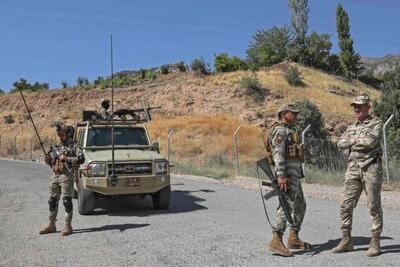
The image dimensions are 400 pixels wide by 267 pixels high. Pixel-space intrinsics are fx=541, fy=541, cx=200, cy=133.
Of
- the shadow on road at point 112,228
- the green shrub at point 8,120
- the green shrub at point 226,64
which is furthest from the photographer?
the green shrub at point 226,64

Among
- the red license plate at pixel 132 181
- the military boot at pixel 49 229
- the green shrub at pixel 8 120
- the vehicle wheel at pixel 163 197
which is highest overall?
the green shrub at pixel 8 120

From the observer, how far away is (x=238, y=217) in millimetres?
9586

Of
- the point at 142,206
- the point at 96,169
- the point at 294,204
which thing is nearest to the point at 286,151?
the point at 294,204

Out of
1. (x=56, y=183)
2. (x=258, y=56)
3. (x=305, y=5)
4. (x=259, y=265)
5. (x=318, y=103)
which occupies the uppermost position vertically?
Answer: (x=305, y=5)

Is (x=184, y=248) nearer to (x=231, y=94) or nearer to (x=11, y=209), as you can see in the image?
(x=11, y=209)

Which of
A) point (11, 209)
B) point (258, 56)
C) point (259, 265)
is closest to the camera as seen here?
point (259, 265)

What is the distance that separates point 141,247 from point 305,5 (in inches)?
2672

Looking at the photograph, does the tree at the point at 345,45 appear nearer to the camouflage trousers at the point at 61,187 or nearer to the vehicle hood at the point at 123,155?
the vehicle hood at the point at 123,155

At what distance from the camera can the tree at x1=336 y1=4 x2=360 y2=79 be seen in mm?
68500

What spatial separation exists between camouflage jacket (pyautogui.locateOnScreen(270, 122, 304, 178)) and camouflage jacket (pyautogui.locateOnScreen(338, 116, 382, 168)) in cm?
61

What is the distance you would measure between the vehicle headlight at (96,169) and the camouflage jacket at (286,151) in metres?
4.35

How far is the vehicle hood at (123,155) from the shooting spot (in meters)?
10.3

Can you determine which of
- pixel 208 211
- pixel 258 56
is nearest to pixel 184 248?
pixel 208 211

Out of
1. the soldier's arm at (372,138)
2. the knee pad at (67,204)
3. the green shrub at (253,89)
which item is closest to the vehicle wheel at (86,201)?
the knee pad at (67,204)
